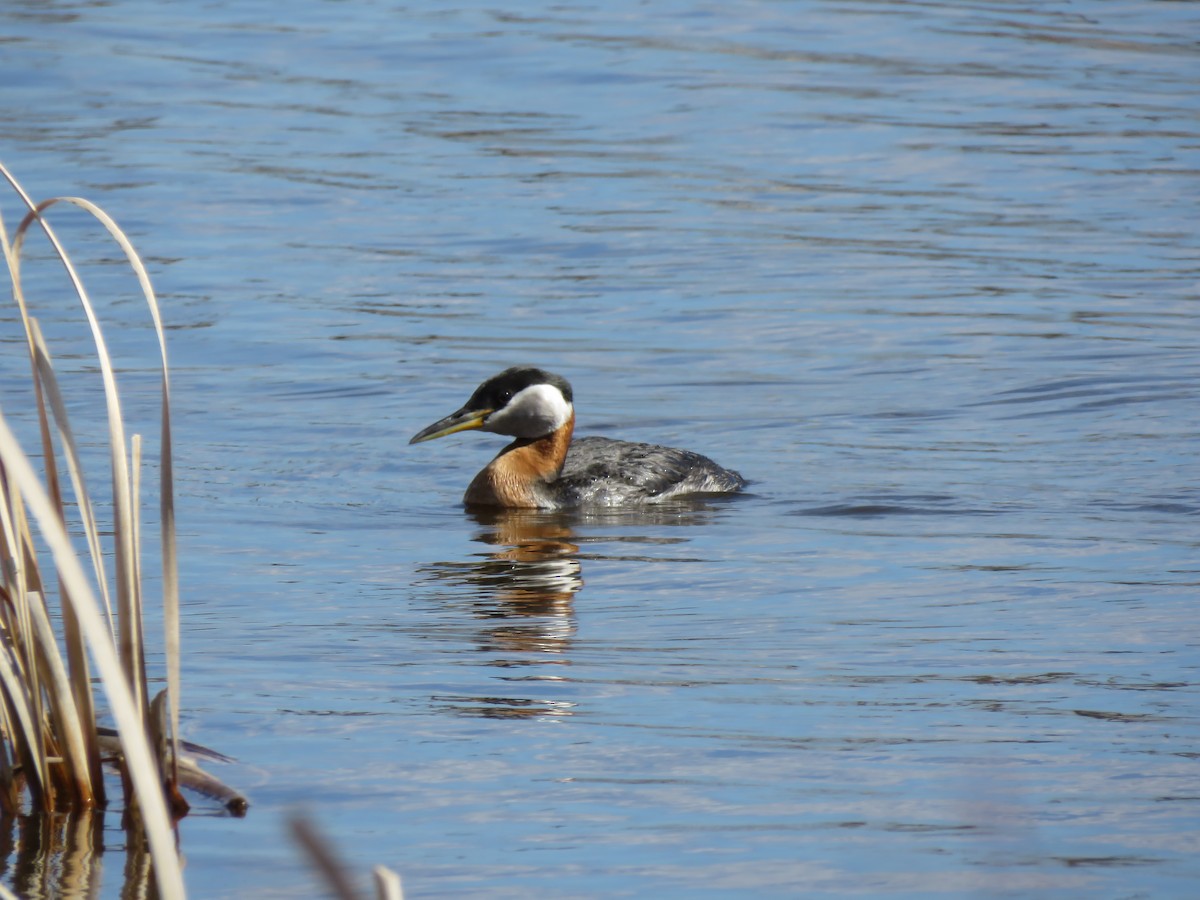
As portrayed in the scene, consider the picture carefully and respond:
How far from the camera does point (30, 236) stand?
1698 cm

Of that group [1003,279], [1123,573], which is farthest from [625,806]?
[1003,279]

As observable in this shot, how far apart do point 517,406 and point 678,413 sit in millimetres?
1752

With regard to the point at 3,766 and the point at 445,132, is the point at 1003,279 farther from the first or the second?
the point at 3,766

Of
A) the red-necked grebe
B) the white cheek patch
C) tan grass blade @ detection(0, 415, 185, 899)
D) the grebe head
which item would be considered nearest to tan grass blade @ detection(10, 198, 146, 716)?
tan grass blade @ detection(0, 415, 185, 899)

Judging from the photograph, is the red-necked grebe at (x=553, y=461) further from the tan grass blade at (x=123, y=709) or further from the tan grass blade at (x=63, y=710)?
the tan grass blade at (x=123, y=709)

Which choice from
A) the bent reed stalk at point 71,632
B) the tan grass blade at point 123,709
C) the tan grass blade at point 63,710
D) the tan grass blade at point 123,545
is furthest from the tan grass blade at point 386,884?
the tan grass blade at point 63,710

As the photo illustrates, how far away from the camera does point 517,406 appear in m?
11.1

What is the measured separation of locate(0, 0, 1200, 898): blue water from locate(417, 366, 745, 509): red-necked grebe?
0.33 metres

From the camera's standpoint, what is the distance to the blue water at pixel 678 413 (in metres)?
5.14

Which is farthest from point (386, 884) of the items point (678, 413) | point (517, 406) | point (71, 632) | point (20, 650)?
point (678, 413)

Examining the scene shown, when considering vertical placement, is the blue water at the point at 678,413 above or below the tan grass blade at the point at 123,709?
below

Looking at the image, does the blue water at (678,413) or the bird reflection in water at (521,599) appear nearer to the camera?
the blue water at (678,413)

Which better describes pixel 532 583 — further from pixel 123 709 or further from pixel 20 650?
pixel 123 709

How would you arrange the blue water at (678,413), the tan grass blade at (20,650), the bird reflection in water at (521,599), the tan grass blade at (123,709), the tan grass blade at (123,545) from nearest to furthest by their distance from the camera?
the tan grass blade at (123,709) < the tan grass blade at (123,545) < the tan grass blade at (20,650) < the blue water at (678,413) < the bird reflection in water at (521,599)
